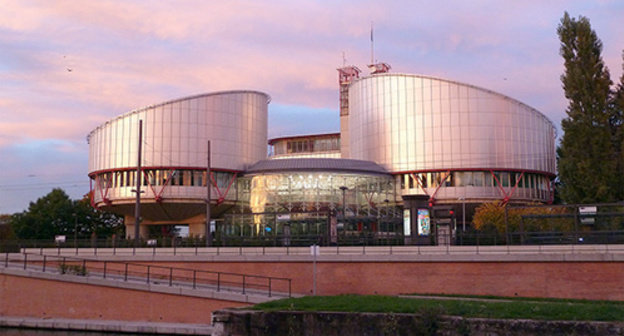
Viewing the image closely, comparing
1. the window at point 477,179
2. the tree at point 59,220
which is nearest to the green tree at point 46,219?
the tree at point 59,220

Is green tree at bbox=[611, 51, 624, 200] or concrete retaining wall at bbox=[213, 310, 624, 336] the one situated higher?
green tree at bbox=[611, 51, 624, 200]

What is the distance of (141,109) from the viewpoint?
246ft

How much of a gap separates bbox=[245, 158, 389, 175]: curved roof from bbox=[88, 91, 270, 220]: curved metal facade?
8.39 ft

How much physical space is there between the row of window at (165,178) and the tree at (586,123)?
132 ft

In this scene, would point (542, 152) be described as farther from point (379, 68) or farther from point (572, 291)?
point (572, 291)

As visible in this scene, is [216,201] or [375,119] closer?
[216,201]

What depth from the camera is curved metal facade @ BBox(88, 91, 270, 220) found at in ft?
242

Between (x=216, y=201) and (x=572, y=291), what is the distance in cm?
5125

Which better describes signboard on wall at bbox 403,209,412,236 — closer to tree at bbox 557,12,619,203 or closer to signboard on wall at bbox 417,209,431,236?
signboard on wall at bbox 417,209,431,236

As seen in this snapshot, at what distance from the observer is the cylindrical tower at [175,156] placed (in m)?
73.8

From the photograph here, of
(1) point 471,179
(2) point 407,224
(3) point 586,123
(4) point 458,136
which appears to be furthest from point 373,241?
(4) point 458,136

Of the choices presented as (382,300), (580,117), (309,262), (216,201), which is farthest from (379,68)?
(382,300)

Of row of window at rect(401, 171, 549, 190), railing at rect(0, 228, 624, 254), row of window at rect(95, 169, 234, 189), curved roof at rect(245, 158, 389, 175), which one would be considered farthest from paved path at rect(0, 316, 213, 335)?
row of window at rect(401, 171, 549, 190)

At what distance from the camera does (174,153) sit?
7381 cm
